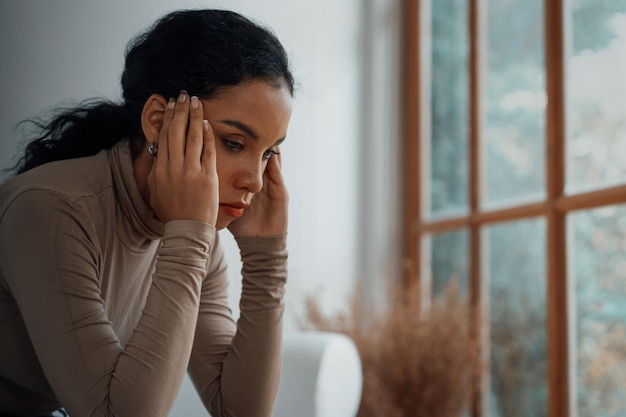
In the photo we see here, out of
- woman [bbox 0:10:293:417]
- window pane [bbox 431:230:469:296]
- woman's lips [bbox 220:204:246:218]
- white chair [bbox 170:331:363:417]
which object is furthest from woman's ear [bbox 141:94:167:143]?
window pane [bbox 431:230:469:296]

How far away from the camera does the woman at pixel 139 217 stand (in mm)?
1030

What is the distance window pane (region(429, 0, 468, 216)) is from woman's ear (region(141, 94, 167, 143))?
82.1 inches

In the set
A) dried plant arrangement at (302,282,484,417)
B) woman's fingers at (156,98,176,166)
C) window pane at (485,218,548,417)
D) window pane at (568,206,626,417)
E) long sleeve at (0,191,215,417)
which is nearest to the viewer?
long sleeve at (0,191,215,417)

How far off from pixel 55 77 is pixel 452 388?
6.75ft

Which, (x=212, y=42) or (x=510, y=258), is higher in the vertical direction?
(x=212, y=42)

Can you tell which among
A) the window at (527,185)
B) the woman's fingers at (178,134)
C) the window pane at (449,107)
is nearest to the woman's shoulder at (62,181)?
the woman's fingers at (178,134)

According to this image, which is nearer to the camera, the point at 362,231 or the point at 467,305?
the point at 467,305

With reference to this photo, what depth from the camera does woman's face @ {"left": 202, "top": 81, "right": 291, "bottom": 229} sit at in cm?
114

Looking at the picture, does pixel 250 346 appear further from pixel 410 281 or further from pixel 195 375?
pixel 410 281

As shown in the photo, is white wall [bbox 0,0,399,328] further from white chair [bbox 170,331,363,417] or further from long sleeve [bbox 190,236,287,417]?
white chair [bbox 170,331,363,417]

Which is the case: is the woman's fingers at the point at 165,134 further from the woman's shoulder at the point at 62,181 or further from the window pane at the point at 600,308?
the window pane at the point at 600,308

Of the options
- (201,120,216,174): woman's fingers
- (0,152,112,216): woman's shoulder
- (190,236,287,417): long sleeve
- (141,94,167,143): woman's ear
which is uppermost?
(141,94,167,143): woman's ear

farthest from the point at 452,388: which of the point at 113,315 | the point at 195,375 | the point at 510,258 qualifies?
the point at 113,315

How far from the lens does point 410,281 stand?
3289 mm
